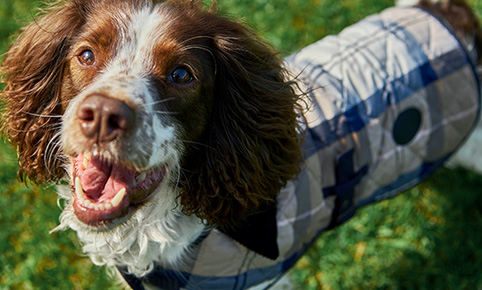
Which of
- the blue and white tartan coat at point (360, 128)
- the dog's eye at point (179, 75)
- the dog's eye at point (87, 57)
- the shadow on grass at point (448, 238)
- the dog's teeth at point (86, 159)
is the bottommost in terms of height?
the shadow on grass at point (448, 238)

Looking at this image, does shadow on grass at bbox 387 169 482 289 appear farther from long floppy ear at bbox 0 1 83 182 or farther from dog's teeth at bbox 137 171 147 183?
long floppy ear at bbox 0 1 83 182

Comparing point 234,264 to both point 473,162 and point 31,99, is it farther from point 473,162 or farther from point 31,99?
point 473,162

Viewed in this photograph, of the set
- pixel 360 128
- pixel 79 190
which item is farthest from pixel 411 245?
pixel 79 190

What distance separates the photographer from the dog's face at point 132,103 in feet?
6.36

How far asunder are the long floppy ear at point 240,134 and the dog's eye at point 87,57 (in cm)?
52

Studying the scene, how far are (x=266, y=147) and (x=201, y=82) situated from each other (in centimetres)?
44

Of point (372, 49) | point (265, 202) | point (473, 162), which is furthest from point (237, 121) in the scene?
point (473, 162)

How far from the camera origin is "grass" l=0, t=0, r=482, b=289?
3.54 metres

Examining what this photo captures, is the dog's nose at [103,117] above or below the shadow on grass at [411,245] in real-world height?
above

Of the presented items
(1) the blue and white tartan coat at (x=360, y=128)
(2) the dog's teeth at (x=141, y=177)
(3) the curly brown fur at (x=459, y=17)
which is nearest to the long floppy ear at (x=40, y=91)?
(2) the dog's teeth at (x=141, y=177)

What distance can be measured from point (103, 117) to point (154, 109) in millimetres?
259

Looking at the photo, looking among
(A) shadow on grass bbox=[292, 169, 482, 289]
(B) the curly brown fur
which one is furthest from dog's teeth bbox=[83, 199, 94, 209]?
(B) the curly brown fur

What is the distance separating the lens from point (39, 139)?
7.90ft

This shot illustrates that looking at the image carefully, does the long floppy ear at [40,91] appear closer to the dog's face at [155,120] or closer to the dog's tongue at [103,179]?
the dog's face at [155,120]
